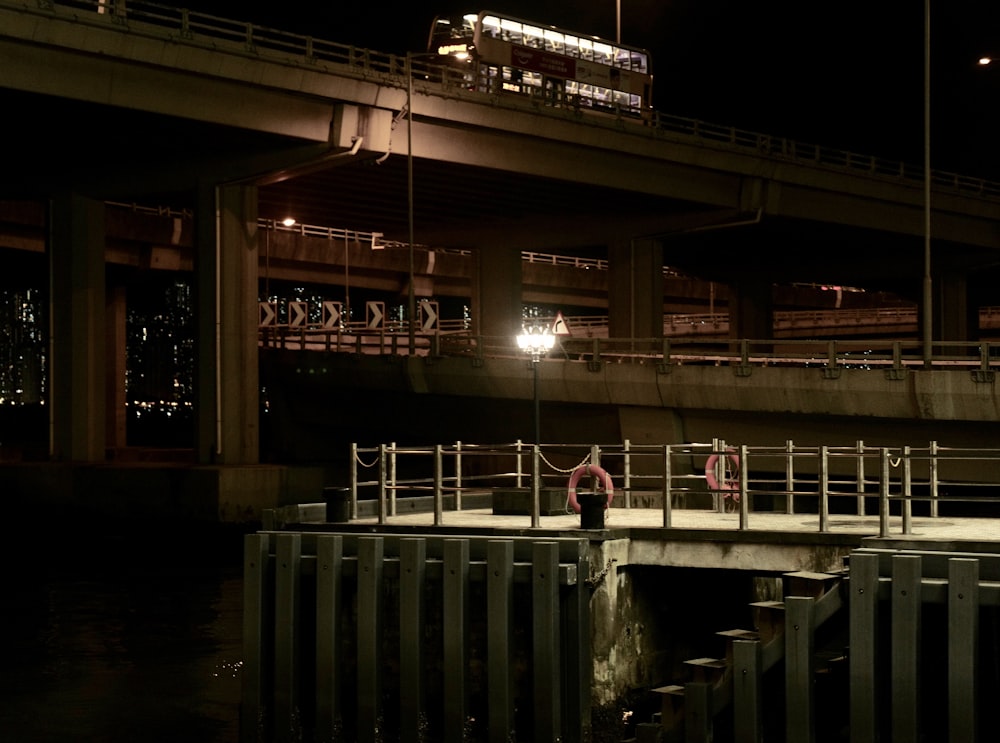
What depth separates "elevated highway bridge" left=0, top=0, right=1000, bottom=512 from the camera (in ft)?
127

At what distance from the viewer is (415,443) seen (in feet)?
183

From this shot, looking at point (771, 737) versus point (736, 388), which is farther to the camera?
point (736, 388)

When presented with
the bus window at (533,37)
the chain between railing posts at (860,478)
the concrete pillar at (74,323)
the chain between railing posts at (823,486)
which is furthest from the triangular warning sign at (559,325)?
the bus window at (533,37)

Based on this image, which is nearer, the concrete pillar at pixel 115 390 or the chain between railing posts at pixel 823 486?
the chain between railing posts at pixel 823 486

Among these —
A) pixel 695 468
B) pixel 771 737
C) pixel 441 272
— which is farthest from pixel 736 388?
pixel 441 272

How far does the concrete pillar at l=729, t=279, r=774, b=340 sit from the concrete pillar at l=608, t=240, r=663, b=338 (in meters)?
16.9

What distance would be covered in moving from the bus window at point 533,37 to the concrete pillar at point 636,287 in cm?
1102

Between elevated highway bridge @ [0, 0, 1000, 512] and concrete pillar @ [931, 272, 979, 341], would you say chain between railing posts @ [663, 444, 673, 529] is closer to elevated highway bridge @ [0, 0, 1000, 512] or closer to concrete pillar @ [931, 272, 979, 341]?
elevated highway bridge @ [0, 0, 1000, 512]

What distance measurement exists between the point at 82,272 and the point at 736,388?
2251 cm

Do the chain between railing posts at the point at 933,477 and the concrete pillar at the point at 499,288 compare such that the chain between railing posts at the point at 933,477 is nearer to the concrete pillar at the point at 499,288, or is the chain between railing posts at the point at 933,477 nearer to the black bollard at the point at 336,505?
the black bollard at the point at 336,505

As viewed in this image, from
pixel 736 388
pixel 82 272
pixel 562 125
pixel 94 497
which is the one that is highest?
pixel 562 125

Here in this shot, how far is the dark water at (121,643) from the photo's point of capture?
19.2 metres

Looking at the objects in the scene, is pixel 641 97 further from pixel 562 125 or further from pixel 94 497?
pixel 94 497

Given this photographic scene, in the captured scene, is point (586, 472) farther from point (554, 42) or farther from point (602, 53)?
point (602, 53)
